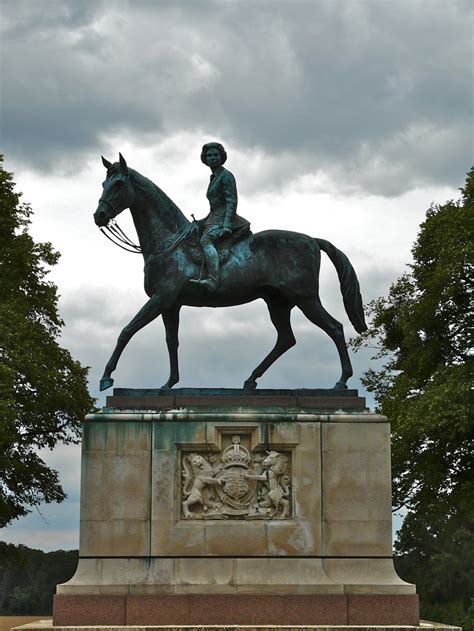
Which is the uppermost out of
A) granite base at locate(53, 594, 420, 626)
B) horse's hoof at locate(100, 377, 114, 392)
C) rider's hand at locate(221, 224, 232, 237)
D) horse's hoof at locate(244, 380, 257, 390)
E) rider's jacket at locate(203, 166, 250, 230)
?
rider's jacket at locate(203, 166, 250, 230)

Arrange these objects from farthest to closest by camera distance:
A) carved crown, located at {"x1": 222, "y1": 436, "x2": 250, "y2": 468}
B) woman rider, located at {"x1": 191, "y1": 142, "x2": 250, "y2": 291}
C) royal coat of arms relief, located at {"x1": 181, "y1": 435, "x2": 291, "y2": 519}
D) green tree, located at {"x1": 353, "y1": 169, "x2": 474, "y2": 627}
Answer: green tree, located at {"x1": 353, "y1": 169, "x2": 474, "y2": 627}
woman rider, located at {"x1": 191, "y1": 142, "x2": 250, "y2": 291}
carved crown, located at {"x1": 222, "y1": 436, "x2": 250, "y2": 468}
royal coat of arms relief, located at {"x1": 181, "y1": 435, "x2": 291, "y2": 519}

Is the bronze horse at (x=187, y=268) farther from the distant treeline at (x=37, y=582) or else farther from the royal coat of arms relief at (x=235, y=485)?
the distant treeline at (x=37, y=582)

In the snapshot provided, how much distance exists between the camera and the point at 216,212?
17.8m

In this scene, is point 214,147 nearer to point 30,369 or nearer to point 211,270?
point 211,270

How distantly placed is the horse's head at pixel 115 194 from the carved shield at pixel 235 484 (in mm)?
4437

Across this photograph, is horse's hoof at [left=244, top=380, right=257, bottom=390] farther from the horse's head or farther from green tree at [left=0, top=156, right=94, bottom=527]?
green tree at [left=0, top=156, right=94, bottom=527]

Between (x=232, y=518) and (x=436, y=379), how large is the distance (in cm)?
1557

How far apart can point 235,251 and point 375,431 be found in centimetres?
356

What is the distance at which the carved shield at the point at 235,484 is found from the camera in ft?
52.7

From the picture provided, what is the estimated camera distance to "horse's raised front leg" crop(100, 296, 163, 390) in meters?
17.1

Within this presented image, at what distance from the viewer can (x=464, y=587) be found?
153 ft

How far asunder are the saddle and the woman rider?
0.07 m

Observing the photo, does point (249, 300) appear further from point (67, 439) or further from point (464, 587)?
point (464, 587)

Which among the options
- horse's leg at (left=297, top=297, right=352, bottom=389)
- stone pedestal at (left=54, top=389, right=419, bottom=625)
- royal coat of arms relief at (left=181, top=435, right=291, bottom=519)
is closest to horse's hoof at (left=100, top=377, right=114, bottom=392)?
stone pedestal at (left=54, top=389, right=419, bottom=625)
